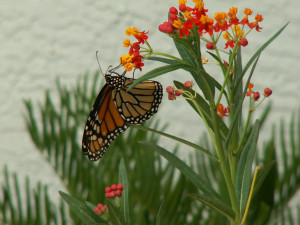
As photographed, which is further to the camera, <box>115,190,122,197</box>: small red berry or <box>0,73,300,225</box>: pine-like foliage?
<box>0,73,300,225</box>: pine-like foliage

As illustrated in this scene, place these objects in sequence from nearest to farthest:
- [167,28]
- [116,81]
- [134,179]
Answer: [167,28] → [116,81] → [134,179]

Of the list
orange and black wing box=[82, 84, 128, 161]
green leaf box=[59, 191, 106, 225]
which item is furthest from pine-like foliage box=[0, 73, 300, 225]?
green leaf box=[59, 191, 106, 225]

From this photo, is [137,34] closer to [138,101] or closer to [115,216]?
[115,216]

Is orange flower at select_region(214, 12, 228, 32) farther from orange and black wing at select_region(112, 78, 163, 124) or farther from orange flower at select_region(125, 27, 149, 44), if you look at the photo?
orange and black wing at select_region(112, 78, 163, 124)

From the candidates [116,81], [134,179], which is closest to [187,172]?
[116,81]

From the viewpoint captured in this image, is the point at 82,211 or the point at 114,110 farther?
the point at 114,110

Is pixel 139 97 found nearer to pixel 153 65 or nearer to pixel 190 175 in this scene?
pixel 190 175
